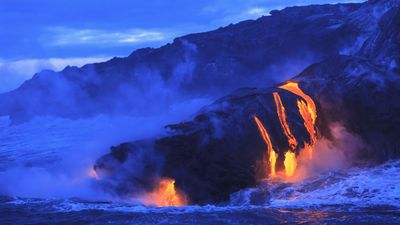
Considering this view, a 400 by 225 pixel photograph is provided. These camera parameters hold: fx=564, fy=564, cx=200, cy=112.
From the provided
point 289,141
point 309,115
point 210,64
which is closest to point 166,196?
point 289,141

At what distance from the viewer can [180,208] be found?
1758cm

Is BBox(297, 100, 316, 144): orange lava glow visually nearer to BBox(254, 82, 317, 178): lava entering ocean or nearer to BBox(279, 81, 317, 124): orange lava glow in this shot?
BBox(254, 82, 317, 178): lava entering ocean

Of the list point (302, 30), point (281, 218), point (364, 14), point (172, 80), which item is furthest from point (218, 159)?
point (172, 80)

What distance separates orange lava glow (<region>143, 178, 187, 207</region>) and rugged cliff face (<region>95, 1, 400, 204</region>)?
24 cm

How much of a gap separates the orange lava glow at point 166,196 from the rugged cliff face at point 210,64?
73.7 feet

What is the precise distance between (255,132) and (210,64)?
30467 millimetres

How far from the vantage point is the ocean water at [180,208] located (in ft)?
51.9

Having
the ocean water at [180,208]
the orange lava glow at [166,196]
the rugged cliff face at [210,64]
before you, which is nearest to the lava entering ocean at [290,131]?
the ocean water at [180,208]

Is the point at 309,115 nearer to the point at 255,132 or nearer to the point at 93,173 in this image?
the point at 255,132

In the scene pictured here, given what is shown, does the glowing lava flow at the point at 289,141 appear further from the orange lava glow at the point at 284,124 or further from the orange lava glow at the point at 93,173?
the orange lava glow at the point at 93,173

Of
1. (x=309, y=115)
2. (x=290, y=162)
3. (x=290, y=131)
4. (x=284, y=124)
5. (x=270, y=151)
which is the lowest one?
(x=290, y=162)

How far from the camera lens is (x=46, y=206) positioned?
18.3 meters

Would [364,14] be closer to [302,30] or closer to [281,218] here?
[302,30]

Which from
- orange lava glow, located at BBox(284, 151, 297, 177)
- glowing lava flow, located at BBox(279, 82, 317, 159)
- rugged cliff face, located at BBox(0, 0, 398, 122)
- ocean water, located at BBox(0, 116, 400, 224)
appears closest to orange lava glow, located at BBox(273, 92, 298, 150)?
orange lava glow, located at BBox(284, 151, 297, 177)
